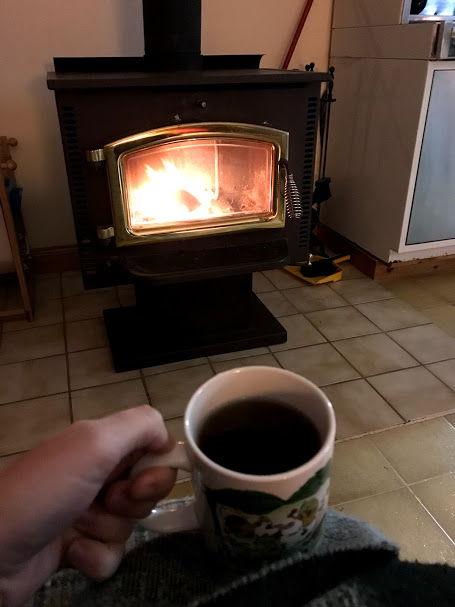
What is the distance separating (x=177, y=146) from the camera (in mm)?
1193

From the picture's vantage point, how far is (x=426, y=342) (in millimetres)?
1463

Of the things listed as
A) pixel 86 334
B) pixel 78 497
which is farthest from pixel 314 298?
pixel 78 497

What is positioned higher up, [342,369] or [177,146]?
[177,146]

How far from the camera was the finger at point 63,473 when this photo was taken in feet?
1.13

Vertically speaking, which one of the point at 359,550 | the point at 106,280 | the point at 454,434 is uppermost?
the point at 359,550

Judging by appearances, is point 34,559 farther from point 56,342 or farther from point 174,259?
point 56,342

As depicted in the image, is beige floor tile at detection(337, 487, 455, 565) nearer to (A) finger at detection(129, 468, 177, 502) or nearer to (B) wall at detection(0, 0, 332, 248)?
(A) finger at detection(129, 468, 177, 502)

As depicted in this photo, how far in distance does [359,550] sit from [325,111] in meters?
1.78

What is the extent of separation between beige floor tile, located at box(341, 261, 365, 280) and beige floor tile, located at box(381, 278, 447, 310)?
0.34ft

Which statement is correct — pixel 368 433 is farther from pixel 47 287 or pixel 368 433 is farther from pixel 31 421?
pixel 47 287

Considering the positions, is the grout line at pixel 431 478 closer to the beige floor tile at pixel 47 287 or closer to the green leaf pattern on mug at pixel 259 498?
the green leaf pattern on mug at pixel 259 498

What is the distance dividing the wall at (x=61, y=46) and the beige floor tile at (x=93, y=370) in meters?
0.66

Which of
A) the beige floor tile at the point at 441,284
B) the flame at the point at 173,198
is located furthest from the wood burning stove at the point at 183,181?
the beige floor tile at the point at 441,284

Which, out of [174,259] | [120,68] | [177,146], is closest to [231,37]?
[120,68]
